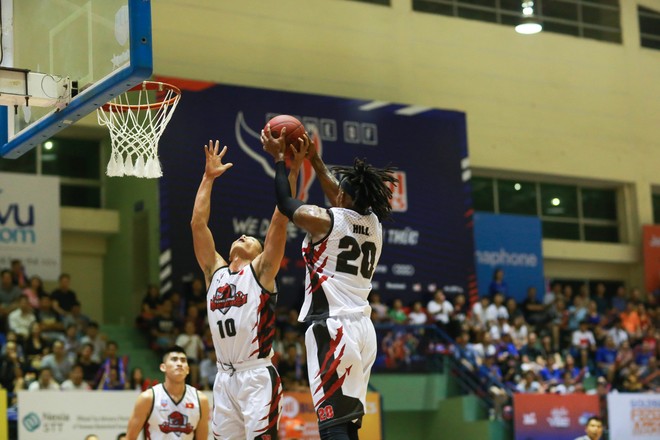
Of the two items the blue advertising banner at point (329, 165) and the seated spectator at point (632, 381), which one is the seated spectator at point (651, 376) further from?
the blue advertising banner at point (329, 165)

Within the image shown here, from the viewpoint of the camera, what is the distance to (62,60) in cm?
880

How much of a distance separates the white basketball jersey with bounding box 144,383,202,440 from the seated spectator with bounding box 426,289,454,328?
1193 centimetres

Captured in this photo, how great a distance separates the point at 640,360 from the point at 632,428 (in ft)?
11.7

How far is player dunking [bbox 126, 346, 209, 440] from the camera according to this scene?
33.4 feet

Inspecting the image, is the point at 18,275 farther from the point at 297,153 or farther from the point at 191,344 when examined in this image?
the point at 297,153

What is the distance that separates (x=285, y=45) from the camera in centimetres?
2355

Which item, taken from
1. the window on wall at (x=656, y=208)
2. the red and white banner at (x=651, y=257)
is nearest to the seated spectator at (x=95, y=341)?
the red and white banner at (x=651, y=257)

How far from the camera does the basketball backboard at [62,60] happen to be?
25.7 ft

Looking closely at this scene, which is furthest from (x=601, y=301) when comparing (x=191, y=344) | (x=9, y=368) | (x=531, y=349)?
(x=9, y=368)

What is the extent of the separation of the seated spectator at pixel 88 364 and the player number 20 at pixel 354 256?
10017 millimetres

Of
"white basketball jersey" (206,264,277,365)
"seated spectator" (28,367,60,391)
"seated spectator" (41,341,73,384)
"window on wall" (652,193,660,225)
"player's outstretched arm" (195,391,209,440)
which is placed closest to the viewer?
"white basketball jersey" (206,264,277,365)

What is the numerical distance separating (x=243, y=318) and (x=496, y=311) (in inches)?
609

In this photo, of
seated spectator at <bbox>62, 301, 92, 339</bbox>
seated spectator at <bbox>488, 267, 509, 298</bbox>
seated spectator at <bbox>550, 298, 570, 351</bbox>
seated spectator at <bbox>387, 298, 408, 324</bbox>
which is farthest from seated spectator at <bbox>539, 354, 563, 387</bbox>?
seated spectator at <bbox>62, 301, 92, 339</bbox>

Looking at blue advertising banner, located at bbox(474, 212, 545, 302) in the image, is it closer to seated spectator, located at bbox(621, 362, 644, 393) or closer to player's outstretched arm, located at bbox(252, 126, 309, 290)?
seated spectator, located at bbox(621, 362, 644, 393)
